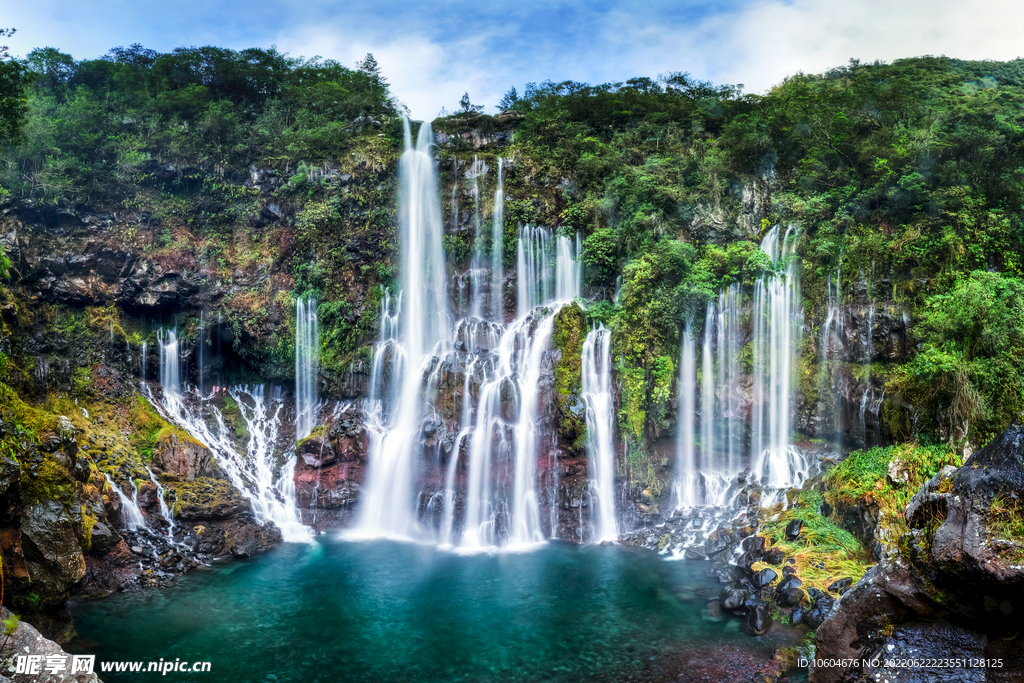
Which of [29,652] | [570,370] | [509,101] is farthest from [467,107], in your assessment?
[29,652]

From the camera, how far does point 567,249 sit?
2252 cm

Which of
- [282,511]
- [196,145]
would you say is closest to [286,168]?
[196,145]

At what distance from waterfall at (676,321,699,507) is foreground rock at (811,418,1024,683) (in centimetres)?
1175

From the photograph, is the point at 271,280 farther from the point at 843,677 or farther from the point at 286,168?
the point at 843,677

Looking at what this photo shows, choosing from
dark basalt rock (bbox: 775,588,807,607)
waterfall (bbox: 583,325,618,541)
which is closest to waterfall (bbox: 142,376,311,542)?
waterfall (bbox: 583,325,618,541)

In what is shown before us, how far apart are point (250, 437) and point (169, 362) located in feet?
15.2

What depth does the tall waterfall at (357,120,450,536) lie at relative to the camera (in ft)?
62.3

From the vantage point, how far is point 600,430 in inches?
722

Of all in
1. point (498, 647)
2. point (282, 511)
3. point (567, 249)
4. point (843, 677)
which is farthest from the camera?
point (567, 249)

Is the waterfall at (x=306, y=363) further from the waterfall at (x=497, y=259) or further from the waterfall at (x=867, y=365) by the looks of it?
the waterfall at (x=867, y=365)

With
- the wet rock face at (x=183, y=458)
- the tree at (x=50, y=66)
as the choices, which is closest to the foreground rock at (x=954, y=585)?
the wet rock face at (x=183, y=458)

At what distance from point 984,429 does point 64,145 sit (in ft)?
106

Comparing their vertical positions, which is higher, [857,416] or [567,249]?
[567,249]

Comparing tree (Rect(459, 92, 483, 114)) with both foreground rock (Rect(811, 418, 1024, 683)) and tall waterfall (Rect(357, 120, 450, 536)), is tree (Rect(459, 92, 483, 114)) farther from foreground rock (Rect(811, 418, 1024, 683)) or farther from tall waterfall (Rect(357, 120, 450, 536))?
foreground rock (Rect(811, 418, 1024, 683))
